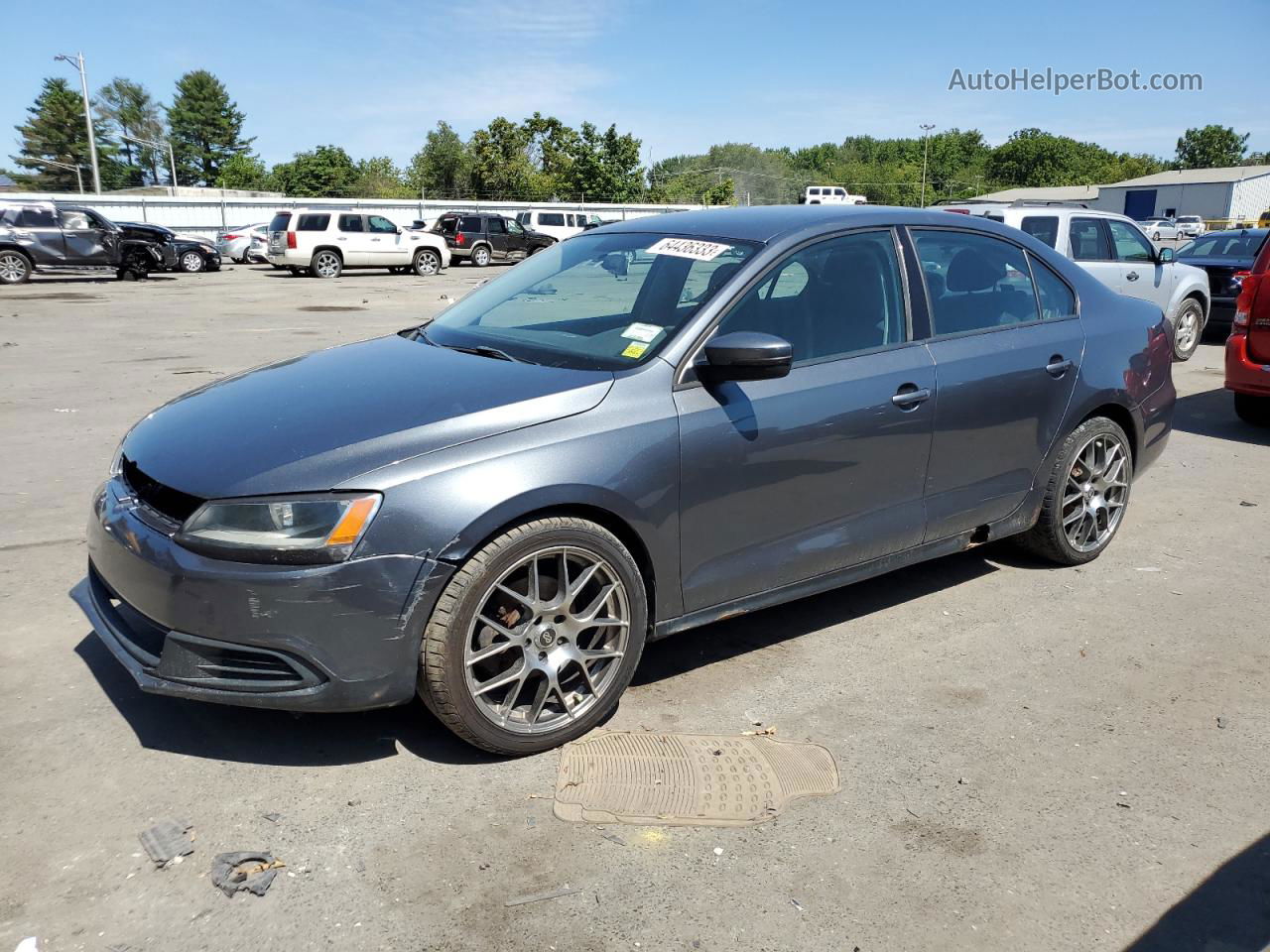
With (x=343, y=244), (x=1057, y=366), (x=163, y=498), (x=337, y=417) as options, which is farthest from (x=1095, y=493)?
(x=343, y=244)

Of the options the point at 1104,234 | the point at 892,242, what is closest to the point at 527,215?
the point at 1104,234

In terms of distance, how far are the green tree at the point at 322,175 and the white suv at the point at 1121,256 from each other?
8392 centimetres

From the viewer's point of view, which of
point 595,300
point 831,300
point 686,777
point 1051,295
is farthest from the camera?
point 1051,295

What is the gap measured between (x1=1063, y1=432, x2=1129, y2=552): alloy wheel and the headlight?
3581mm

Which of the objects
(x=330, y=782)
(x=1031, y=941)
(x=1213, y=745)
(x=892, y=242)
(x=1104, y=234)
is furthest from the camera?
(x=1104, y=234)

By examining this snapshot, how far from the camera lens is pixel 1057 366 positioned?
15.5 feet

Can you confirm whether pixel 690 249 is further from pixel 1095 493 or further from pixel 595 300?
pixel 1095 493

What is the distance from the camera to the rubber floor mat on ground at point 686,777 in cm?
307

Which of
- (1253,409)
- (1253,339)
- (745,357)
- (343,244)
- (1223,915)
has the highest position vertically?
(343,244)

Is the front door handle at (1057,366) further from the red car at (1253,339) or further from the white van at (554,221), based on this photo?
the white van at (554,221)

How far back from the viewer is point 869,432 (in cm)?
400

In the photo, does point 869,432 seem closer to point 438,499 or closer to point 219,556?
point 438,499

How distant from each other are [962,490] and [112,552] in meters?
3.36

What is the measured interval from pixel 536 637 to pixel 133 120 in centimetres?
12498
